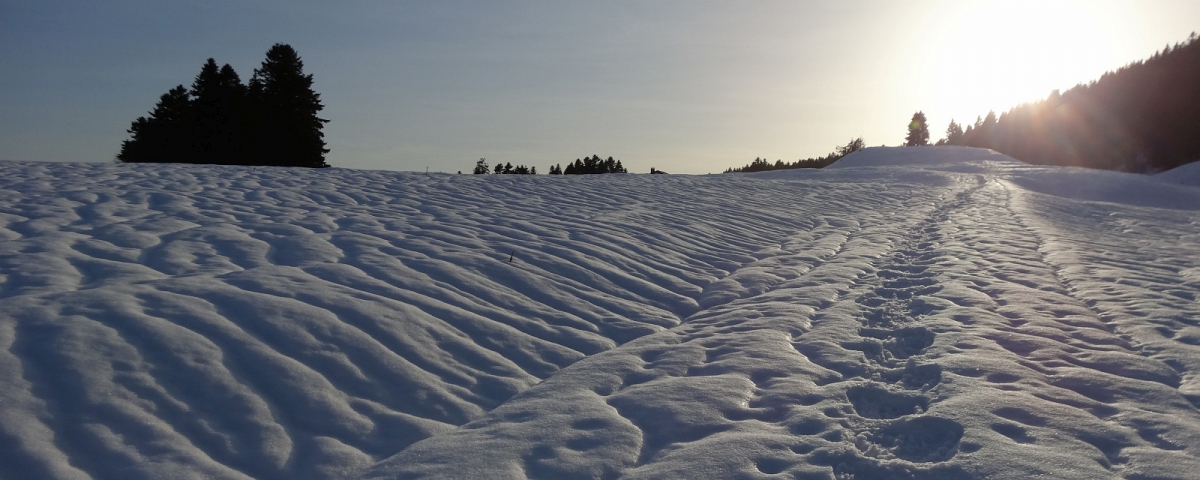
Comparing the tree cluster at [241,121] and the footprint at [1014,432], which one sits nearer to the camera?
the footprint at [1014,432]

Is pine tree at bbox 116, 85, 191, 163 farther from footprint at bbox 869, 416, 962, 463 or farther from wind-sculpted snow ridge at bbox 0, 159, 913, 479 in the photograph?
footprint at bbox 869, 416, 962, 463

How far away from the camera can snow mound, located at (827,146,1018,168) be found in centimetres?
2645

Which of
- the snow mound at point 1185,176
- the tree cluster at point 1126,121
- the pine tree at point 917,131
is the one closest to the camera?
the snow mound at point 1185,176

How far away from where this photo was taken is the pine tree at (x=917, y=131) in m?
59.2

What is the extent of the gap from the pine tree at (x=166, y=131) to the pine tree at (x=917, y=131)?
54295mm

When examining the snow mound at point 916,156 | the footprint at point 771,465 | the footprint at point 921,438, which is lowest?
the footprint at point 771,465

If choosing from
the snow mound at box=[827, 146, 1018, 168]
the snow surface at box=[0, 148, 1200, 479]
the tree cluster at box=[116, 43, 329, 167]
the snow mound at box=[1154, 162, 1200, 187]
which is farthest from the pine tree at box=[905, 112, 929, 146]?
the snow surface at box=[0, 148, 1200, 479]

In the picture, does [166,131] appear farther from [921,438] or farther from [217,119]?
[921,438]

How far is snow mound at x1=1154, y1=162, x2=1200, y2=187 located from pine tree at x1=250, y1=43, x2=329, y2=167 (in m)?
32.5

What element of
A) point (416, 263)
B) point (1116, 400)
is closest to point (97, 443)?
point (416, 263)

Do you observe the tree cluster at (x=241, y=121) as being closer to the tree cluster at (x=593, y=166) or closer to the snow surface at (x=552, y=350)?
the tree cluster at (x=593, y=166)

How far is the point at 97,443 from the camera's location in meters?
2.50

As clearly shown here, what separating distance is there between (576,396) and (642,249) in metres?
3.57

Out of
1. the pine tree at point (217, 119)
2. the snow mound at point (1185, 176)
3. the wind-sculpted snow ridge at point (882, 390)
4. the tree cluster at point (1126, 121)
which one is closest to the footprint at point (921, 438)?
the wind-sculpted snow ridge at point (882, 390)
